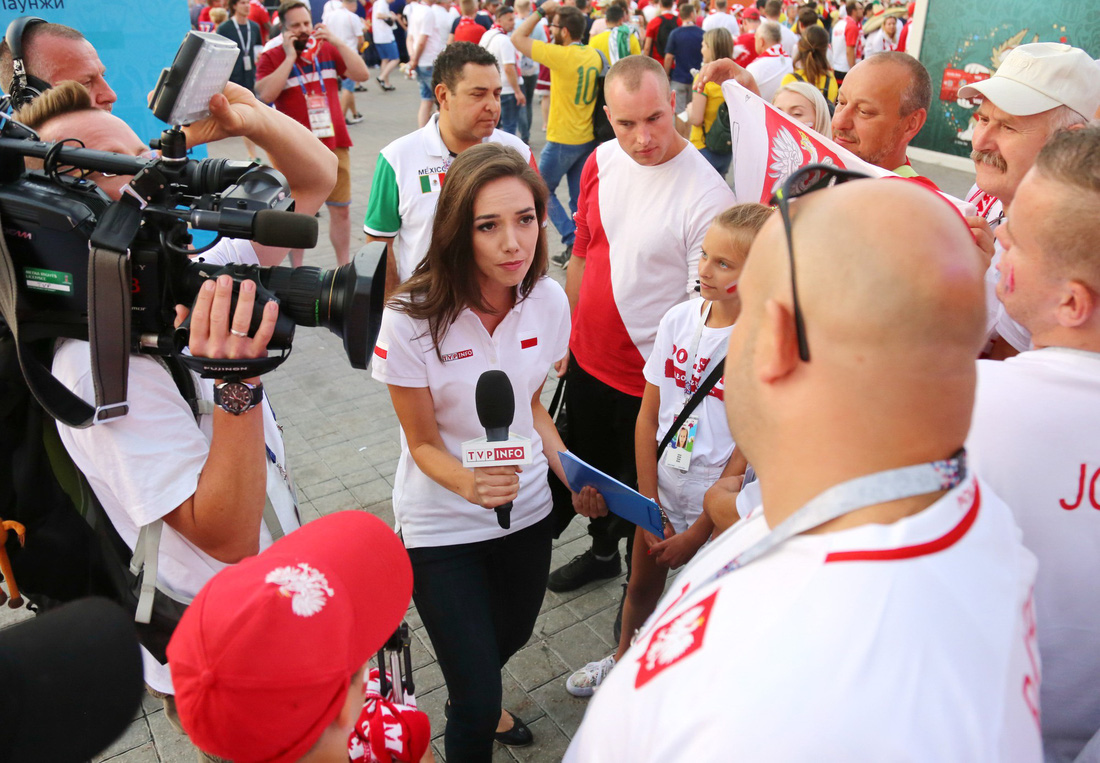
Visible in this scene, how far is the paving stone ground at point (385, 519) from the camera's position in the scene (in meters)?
3.01

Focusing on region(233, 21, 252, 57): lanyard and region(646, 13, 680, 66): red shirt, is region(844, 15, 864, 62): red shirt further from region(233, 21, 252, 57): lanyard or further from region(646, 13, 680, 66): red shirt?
region(233, 21, 252, 57): lanyard

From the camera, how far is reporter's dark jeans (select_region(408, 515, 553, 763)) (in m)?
2.37

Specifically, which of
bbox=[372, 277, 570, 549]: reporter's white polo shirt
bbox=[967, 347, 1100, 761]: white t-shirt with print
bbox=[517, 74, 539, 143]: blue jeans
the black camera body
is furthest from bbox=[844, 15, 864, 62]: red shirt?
the black camera body

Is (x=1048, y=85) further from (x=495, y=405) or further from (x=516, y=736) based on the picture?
(x=516, y=736)

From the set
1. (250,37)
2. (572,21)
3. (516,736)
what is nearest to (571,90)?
(572,21)

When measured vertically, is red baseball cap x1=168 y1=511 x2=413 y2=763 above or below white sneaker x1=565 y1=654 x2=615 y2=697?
above

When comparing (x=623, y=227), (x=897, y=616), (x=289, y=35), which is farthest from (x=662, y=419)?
(x=289, y=35)

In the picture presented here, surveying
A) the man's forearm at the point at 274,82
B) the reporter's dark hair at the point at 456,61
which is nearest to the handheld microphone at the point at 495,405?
the reporter's dark hair at the point at 456,61

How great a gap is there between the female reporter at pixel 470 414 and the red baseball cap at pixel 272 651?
95cm

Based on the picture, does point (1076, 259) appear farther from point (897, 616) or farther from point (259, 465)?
point (259, 465)

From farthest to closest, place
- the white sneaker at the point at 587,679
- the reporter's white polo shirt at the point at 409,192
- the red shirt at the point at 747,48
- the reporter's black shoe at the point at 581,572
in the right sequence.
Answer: the red shirt at the point at 747,48 < the reporter's white polo shirt at the point at 409,192 < the reporter's black shoe at the point at 581,572 < the white sneaker at the point at 587,679

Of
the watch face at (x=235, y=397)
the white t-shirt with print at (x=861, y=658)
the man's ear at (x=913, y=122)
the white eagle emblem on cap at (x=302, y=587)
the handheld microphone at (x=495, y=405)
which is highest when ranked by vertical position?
the man's ear at (x=913, y=122)

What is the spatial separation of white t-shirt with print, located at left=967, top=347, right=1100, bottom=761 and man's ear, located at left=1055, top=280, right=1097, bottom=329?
0.08m

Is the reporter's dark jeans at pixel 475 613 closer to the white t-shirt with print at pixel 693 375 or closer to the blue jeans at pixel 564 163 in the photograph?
the white t-shirt with print at pixel 693 375
